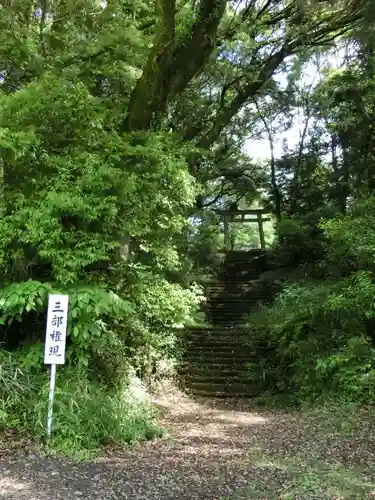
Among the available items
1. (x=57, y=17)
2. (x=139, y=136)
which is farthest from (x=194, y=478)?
(x=57, y=17)

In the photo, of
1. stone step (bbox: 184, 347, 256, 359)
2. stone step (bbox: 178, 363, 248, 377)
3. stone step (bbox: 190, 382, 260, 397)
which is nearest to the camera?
stone step (bbox: 190, 382, 260, 397)

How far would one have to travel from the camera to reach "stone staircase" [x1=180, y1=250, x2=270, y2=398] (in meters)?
10.4

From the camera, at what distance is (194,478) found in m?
4.36

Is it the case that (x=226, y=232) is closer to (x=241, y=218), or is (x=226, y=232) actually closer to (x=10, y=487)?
(x=241, y=218)

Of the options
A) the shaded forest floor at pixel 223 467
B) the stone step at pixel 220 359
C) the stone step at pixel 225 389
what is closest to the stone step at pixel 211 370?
→ the stone step at pixel 220 359

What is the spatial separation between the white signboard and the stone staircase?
5387 millimetres

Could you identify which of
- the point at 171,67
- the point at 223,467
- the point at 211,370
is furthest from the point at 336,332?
the point at 171,67

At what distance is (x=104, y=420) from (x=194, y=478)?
5.16ft

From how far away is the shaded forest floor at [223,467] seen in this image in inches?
155

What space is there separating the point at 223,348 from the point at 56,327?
7099 millimetres

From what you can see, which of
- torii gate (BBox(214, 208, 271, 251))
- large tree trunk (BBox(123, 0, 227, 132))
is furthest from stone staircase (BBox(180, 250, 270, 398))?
large tree trunk (BBox(123, 0, 227, 132))

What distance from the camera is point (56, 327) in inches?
212

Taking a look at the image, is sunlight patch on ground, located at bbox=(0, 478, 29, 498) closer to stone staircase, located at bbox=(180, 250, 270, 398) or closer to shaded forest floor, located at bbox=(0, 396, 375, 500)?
shaded forest floor, located at bbox=(0, 396, 375, 500)

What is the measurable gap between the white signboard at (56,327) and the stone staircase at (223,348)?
17.7 feet
